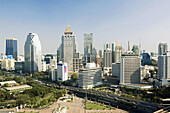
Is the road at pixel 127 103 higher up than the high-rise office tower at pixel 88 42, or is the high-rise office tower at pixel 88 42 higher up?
the high-rise office tower at pixel 88 42

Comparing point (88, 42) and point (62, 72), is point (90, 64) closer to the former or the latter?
point (62, 72)

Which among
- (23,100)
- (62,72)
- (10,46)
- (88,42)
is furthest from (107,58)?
(10,46)

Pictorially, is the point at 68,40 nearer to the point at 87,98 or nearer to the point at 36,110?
the point at 87,98

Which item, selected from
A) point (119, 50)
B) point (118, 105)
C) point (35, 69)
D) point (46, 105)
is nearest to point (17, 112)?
point (46, 105)

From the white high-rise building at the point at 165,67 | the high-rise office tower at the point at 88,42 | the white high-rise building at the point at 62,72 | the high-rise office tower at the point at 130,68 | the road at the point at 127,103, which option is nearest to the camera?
the road at the point at 127,103

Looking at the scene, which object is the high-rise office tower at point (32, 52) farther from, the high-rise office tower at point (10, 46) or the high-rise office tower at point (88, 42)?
the high-rise office tower at point (10, 46)

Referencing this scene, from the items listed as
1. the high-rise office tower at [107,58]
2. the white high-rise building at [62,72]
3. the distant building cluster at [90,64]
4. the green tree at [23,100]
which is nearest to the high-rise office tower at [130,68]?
the distant building cluster at [90,64]

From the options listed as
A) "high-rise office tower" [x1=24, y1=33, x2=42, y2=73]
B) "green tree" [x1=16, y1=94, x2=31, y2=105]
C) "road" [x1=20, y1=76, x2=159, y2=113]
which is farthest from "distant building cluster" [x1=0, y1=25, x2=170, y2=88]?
"green tree" [x1=16, y1=94, x2=31, y2=105]
